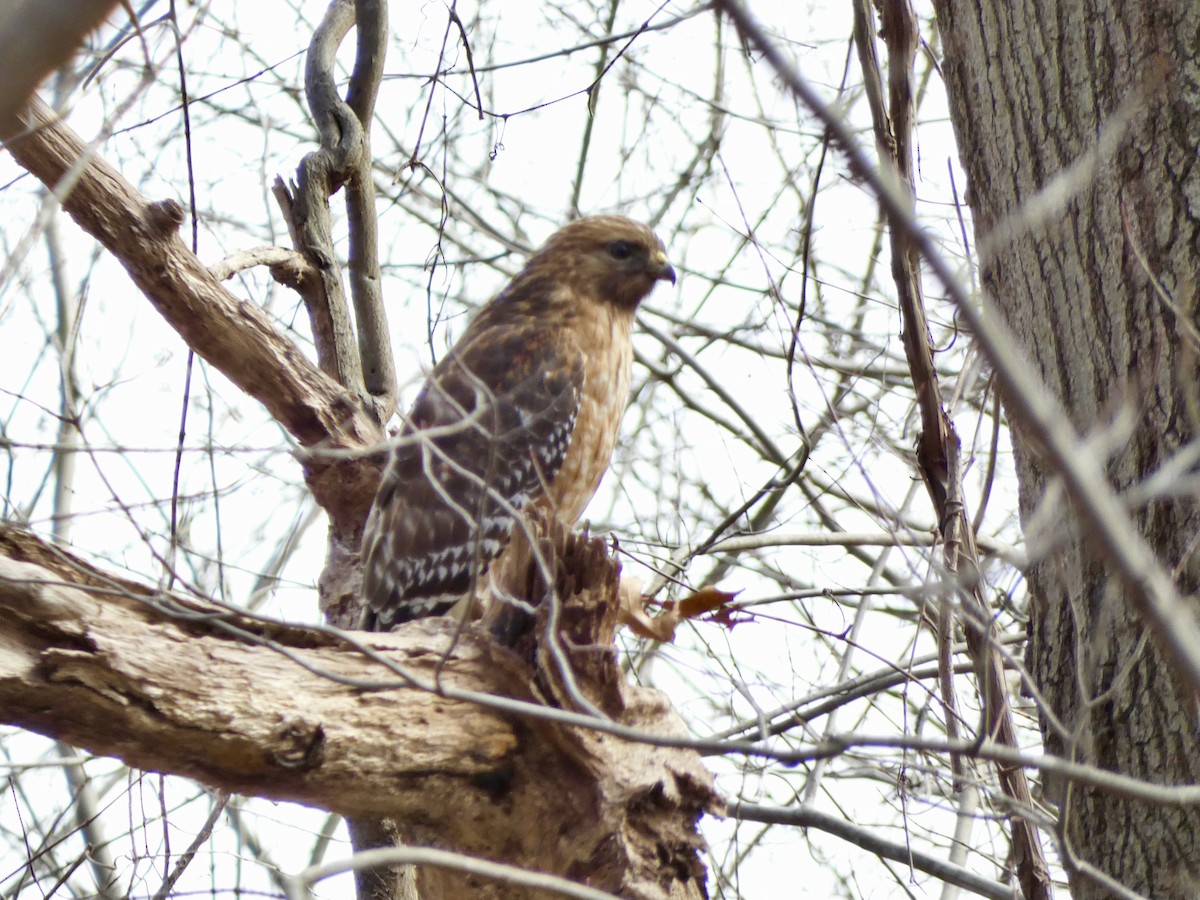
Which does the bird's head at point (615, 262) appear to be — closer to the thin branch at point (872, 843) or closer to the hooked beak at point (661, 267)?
the hooked beak at point (661, 267)

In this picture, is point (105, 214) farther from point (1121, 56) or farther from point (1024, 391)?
point (1024, 391)

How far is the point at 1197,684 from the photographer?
1.35 meters

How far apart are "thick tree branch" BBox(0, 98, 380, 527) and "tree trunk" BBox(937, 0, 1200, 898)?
6.39 ft

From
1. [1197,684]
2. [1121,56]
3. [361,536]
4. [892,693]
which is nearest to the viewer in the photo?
[1197,684]


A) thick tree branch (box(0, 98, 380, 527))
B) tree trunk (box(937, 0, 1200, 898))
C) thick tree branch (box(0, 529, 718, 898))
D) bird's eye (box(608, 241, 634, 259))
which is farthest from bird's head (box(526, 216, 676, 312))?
thick tree branch (box(0, 529, 718, 898))

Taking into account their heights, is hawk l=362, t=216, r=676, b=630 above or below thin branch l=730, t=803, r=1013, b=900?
above

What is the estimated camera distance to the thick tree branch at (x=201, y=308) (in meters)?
3.72

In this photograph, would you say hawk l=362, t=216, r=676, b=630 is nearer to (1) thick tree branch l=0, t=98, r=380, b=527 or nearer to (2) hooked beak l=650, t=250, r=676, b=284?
(2) hooked beak l=650, t=250, r=676, b=284

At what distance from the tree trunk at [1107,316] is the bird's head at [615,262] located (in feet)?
7.32

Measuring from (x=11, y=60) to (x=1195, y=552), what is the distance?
234 cm

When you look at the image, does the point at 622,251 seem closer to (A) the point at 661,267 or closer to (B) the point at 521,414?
(A) the point at 661,267

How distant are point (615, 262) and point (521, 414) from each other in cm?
86

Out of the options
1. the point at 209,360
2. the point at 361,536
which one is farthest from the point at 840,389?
the point at 209,360

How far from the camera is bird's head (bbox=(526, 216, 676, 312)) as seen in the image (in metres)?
5.36
